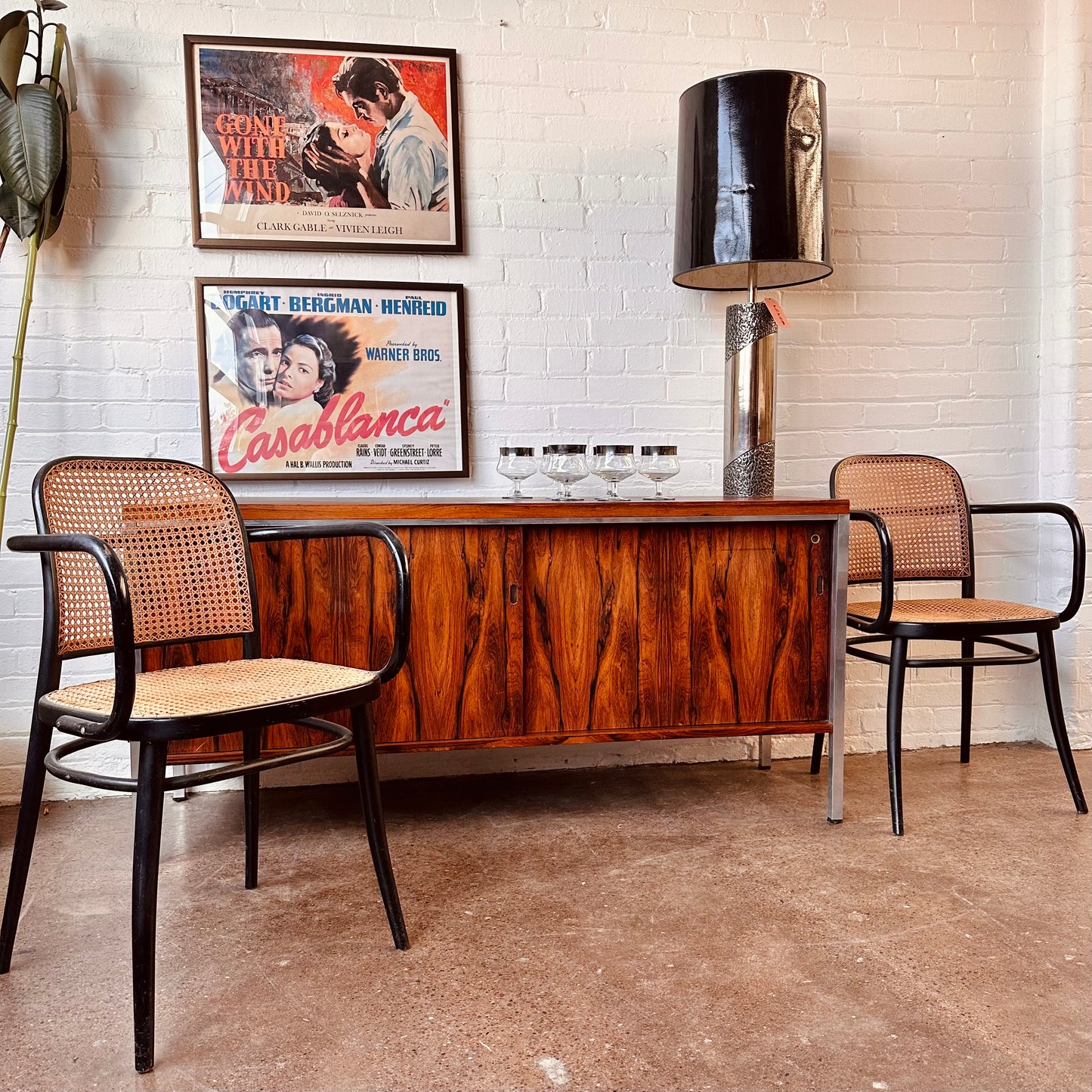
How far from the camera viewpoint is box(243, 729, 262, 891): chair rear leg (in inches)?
85.4

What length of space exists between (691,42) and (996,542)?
1822mm

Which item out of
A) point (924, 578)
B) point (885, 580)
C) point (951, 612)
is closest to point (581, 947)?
point (885, 580)

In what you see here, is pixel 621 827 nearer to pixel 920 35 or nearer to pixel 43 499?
pixel 43 499

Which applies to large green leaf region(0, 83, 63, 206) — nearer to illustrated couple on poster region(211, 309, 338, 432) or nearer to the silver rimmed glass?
illustrated couple on poster region(211, 309, 338, 432)

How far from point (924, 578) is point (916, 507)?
0.21 meters

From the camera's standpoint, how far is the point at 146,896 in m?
1.52

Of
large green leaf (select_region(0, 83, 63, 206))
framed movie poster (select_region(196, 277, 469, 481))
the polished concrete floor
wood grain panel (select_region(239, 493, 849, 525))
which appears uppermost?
large green leaf (select_region(0, 83, 63, 206))

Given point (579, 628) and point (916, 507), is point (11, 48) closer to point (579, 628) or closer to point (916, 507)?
point (579, 628)

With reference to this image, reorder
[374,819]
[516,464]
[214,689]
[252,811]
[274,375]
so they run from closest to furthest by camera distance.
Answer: [214,689] < [374,819] < [252,811] < [516,464] < [274,375]

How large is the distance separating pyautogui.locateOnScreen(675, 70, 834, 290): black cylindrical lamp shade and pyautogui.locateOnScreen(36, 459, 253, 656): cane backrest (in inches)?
57.8

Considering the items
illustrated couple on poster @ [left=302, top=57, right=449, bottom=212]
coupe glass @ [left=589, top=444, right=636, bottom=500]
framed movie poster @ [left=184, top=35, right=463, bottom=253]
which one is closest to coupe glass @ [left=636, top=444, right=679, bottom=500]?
coupe glass @ [left=589, top=444, right=636, bottom=500]

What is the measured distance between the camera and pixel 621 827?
256cm

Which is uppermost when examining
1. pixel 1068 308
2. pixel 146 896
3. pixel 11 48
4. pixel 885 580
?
pixel 11 48

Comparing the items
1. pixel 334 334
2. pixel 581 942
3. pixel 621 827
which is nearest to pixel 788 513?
pixel 621 827
